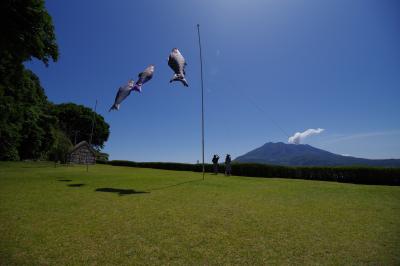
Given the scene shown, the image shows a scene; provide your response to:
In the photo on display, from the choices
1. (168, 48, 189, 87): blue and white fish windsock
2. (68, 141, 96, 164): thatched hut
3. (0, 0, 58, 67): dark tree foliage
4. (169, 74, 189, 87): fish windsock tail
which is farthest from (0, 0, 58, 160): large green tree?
(68, 141, 96, 164): thatched hut

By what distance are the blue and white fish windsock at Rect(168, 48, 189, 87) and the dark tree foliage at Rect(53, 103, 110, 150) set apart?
6191cm

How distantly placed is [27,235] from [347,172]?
25.3m

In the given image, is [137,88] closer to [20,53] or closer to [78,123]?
[20,53]

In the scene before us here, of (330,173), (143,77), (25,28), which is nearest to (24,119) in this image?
(25,28)

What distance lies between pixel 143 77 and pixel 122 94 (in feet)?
6.70

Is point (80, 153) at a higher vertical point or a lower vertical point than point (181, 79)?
lower

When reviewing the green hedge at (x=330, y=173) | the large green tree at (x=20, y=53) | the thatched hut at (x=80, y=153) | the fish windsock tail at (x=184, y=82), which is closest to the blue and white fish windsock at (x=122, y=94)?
the fish windsock tail at (x=184, y=82)

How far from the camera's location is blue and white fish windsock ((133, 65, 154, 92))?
17.0 meters

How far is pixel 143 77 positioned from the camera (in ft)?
56.5

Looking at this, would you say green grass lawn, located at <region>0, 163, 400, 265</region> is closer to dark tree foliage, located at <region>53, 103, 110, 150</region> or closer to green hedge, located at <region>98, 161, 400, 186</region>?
green hedge, located at <region>98, 161, 400, 186</region>

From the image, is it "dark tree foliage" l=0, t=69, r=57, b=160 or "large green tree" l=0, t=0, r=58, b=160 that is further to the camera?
"dark tree foliage" l=0, t=69, r=57, b=160

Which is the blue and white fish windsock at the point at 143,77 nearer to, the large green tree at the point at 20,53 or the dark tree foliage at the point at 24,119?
the large green tree at the point at 20,53

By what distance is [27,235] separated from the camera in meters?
5.40

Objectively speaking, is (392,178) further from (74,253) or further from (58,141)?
(58,141)
